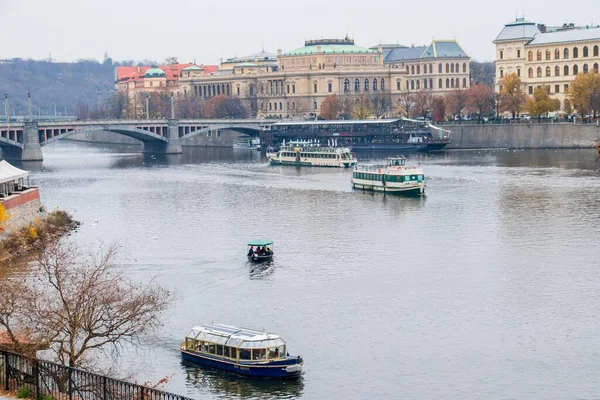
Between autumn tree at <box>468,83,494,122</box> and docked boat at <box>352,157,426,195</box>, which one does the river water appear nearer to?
docked boat at <box>352,157,426,195</box>

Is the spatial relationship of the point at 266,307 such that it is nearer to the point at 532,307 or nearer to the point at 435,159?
the point at 532,307

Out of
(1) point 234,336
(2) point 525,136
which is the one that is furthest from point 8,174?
(2) point 525,136

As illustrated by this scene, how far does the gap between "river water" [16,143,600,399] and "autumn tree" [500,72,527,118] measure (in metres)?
32.1

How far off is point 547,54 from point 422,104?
1208 cm

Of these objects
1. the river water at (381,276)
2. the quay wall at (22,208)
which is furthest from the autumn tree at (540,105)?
the quay wall at (22,208)

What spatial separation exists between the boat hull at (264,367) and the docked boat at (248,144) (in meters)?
80.5

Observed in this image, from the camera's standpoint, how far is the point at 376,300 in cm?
3188

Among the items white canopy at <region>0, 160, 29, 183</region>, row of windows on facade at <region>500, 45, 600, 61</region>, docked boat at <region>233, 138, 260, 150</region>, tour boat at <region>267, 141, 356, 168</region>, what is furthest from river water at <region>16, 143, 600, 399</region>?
docked boat at <region>233, 138, 260, 150</region>

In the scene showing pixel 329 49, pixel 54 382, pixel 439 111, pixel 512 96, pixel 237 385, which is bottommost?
pixel 237 385

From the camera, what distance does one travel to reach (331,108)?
115312mm

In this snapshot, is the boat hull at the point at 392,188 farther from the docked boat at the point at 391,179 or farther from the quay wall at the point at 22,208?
the quay wall at the point at 22,208

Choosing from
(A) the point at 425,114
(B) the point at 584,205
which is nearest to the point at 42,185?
(B) the point at 584,205

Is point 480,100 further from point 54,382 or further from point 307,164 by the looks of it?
point 54,382

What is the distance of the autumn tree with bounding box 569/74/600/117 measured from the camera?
90.6m
